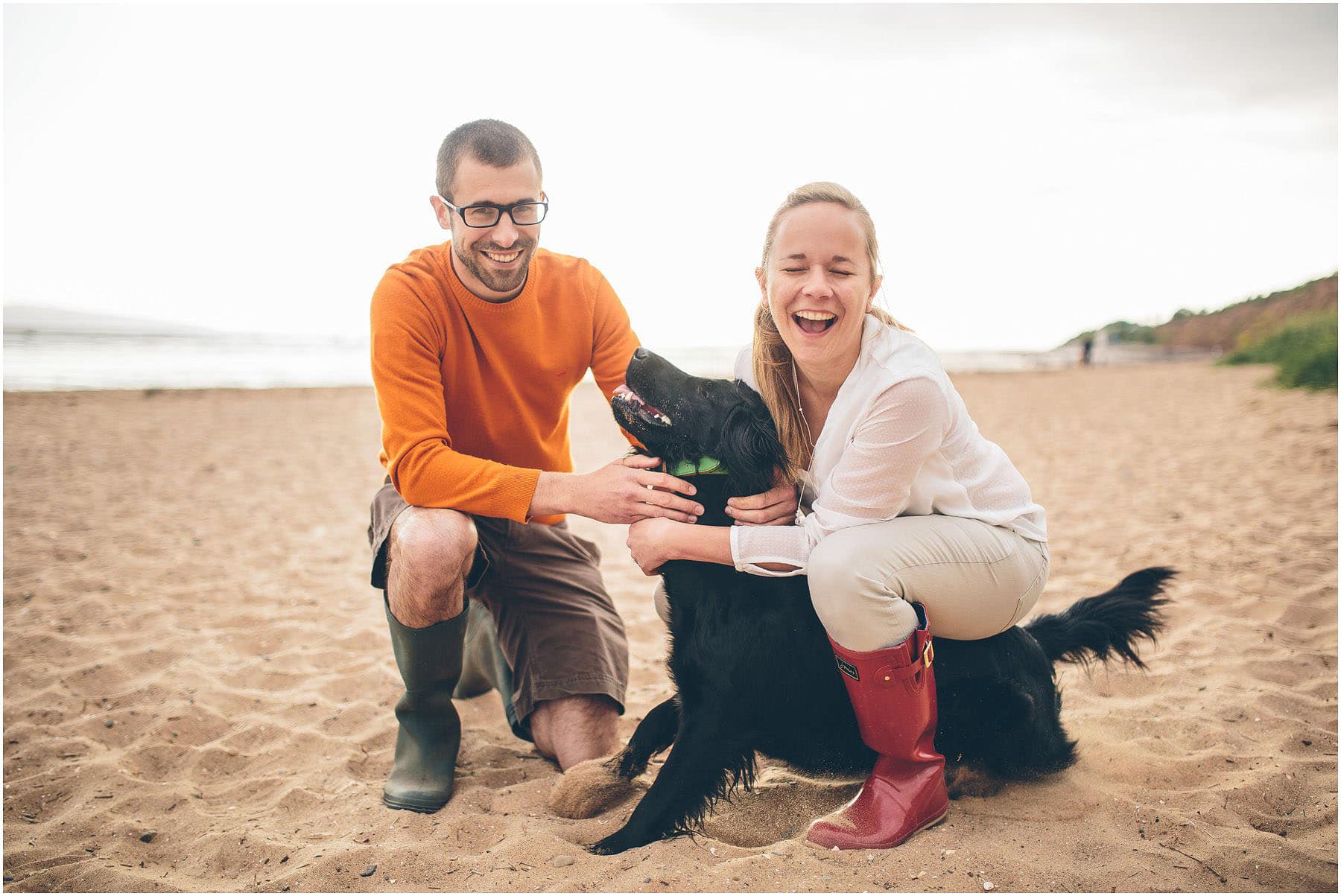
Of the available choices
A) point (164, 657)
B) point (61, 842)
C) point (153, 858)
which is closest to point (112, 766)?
point (61, 842)

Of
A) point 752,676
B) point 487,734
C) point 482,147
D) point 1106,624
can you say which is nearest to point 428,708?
point 487,734

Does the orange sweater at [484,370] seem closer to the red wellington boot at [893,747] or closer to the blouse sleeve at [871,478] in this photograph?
the blouse sleeve at [871,478]

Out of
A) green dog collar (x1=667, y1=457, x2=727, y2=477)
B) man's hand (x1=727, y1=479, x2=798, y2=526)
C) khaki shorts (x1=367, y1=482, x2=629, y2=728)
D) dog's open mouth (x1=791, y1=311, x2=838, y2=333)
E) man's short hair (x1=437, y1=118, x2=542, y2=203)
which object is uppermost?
man's short hair (x1=437, y1=118, x2=542, y2=203)

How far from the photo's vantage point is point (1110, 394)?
12312mm

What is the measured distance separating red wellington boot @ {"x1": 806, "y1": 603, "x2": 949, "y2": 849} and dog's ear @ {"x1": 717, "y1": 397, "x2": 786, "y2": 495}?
1.34 feet

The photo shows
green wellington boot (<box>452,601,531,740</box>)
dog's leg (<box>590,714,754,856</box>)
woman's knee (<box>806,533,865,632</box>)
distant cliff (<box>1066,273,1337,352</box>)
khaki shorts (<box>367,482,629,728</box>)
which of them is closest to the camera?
woman's knee (<box>806,533,865,632</box>)

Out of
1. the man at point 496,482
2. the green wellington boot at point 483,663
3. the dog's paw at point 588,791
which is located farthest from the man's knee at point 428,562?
the dog's paw at point 588,791

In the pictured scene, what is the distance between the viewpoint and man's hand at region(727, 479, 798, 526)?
1.80m

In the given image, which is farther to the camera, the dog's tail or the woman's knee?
the dog's tail

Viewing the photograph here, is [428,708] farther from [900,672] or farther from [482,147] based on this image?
[482,147]

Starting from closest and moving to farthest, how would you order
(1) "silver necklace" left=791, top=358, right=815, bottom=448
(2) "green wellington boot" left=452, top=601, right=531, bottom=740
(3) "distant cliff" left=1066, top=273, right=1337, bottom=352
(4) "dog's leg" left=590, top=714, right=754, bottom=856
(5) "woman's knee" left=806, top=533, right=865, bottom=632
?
1. (5) "woman's knee" left=806, top=533, right=865, bottom=632
2. (4) "dog's leg" left=590, top=714, right=754, bottom=856
3. (1) "silver necklace" left=791, top=358, right=815, bottom=448
4. (2) "green wellington boot" left=452, top=601, right=531, bottom=740
5. (3) "distant cliff" left=1066, top=273, right=1337, bottom=352

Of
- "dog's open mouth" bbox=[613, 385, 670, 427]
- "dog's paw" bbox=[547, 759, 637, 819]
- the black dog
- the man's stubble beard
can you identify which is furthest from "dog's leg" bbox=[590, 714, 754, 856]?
the man's stubble beard

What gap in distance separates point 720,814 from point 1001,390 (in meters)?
14.4

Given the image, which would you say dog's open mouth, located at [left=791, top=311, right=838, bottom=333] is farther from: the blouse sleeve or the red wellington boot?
the red wellington boot
